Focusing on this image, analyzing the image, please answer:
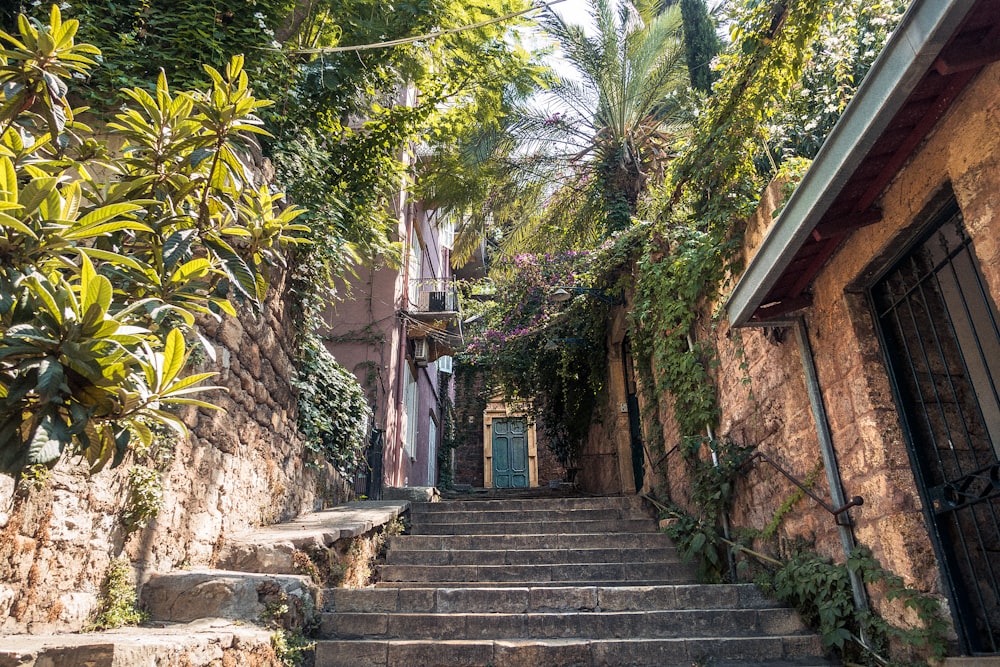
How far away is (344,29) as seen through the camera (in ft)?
20.4

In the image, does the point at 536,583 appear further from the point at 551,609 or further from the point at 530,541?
the point at 530,541

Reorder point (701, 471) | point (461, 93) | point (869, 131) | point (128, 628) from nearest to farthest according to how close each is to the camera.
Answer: point (869, 131) → point (128, 628) → point (701, 471) → point (461, 93)

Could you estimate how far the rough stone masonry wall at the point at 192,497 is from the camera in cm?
285

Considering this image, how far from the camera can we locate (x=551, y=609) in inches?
185

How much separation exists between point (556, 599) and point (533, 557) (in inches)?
46.0

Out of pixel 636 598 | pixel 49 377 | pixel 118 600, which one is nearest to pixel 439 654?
pixel 636 598

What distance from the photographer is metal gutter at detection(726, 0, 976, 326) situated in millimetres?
2383

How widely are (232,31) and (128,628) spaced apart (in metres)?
4.37

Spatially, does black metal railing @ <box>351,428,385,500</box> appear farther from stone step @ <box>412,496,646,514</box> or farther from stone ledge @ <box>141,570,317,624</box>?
stone ledge @ <box>141,570,317,624</box>

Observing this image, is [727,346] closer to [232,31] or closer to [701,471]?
[701,471]

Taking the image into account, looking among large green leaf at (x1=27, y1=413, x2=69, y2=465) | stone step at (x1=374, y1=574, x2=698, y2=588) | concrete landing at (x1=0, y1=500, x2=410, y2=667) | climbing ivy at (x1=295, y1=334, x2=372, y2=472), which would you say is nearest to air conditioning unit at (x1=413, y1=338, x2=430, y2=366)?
climbing ivy at (x1=295, y1=334, x2=372, y2=472)

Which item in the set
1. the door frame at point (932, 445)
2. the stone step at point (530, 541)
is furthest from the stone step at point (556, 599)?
Result: the door frame at point (932, 445)

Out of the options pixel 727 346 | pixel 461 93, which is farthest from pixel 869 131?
pixel 461 93

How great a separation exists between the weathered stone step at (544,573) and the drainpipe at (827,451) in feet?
6.05
